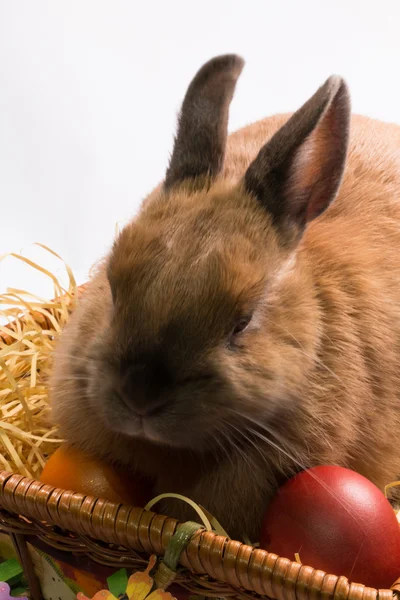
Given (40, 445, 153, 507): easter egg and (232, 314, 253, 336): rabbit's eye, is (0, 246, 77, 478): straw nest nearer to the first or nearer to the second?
(40, 445, 153, 507): easter egg

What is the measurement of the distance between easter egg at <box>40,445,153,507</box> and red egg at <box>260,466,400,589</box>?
1.21 feet

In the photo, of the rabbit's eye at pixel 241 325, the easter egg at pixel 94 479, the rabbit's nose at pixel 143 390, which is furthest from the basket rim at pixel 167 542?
the rabbit's eye at pixel 241 325

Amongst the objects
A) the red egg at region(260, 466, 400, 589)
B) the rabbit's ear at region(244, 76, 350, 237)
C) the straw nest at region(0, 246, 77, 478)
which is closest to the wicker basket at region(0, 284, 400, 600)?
the red egg at region(260, 466, 400, 589)

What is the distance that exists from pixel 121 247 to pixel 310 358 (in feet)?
1.66

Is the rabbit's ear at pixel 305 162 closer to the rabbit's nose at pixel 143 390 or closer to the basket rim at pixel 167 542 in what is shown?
the rabbit's nose at pixel 143 390

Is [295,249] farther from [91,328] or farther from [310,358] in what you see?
[91,328]

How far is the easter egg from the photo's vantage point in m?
2.01

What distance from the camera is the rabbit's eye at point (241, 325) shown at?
5.64ft

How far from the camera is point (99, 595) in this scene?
173 centimetres

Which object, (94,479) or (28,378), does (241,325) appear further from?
(28,378)

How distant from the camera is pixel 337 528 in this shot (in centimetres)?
177

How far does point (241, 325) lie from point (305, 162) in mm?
449

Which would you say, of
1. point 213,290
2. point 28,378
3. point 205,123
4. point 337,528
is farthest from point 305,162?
point 28,378

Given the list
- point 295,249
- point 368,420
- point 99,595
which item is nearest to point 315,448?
point 368,420
